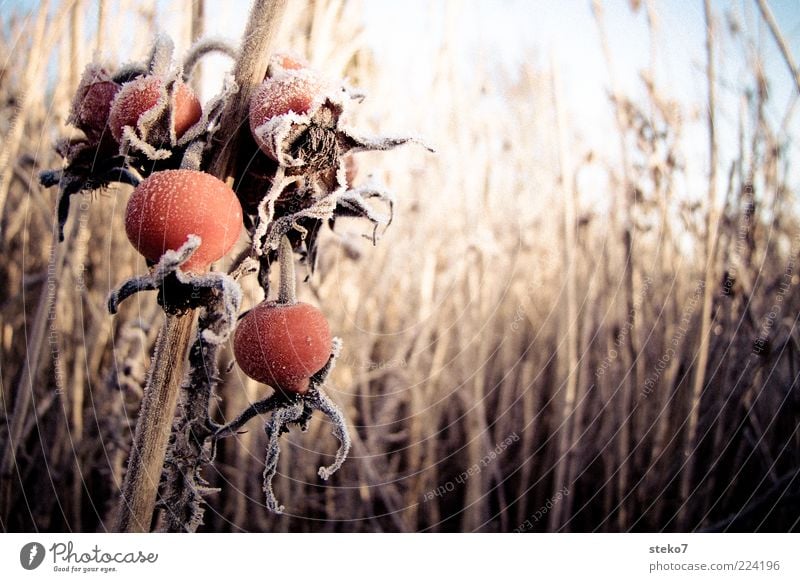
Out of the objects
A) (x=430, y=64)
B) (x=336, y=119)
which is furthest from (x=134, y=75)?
(x=430, y=64)

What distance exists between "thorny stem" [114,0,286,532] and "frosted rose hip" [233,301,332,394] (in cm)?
3

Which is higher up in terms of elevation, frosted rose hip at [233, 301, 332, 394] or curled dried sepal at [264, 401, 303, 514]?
frosted rose hip at [233, 301, 332, 394]

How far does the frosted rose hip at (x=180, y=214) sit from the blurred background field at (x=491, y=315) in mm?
427

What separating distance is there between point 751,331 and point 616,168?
30 centimetres

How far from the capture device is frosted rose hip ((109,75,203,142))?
28cm

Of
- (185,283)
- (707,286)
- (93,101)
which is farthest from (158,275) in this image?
(707,286)

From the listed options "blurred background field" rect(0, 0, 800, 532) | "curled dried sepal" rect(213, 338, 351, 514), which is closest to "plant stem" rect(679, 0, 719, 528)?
"blurred background field" rect(0, 0, 800, 532)

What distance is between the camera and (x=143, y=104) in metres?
0.28

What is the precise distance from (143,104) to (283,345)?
13cm

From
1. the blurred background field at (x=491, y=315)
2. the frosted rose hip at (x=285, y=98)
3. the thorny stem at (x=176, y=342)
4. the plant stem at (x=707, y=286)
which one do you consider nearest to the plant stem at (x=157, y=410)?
the thorny stem at (x=176, y=342)

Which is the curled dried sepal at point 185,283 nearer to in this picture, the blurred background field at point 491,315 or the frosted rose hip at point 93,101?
the frosted rose hip at point 93,101

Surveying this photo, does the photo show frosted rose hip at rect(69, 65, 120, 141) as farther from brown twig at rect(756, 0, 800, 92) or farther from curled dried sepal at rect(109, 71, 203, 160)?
brown twig at rect(756, 0, 800, 92)

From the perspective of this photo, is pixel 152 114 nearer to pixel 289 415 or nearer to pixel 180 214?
pixel 180 214

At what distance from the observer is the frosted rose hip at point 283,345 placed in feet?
1.01
